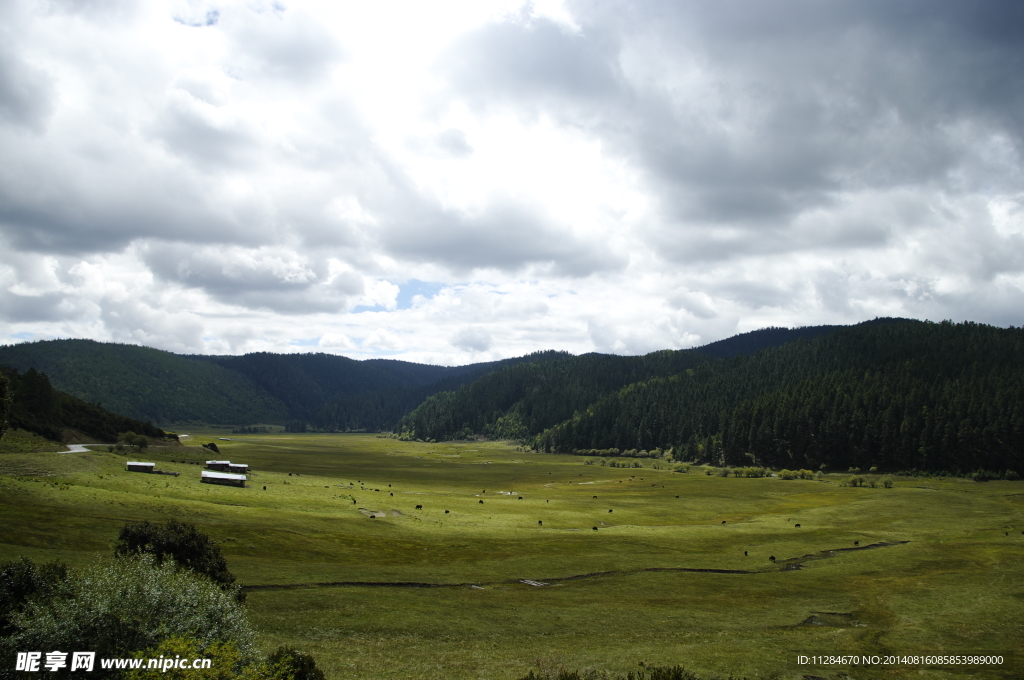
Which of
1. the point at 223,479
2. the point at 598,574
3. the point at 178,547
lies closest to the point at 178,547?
the point at 178,547

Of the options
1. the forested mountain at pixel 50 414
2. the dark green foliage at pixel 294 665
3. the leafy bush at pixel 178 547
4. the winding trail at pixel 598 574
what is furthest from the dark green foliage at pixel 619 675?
the forested mountain at pixel 50 414

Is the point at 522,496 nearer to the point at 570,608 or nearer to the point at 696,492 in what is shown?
the point at 696,492

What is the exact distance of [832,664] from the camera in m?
35.4

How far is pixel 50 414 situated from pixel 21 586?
121434mm

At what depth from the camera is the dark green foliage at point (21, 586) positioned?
2564 centimetres

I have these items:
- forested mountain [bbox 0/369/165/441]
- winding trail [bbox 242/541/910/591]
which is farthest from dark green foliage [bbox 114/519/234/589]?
forested mountain [bbox 0/369/165/441]

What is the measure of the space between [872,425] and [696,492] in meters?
93.9

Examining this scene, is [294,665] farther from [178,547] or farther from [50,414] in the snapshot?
[50,414]

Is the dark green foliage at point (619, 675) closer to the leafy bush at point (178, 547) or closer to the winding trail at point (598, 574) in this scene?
the winding trail at point (598, 574)

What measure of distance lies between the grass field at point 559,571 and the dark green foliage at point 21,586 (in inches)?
449

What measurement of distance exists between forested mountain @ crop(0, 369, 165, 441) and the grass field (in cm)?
2326

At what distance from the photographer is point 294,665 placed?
24797 millimetres

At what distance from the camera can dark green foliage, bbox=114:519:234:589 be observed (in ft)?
121

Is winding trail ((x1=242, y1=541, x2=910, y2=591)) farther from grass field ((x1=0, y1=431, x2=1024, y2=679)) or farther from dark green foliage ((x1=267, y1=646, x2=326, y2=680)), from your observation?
dark green foliage ((x1=267, y1=646, x2=326, y2=680))
